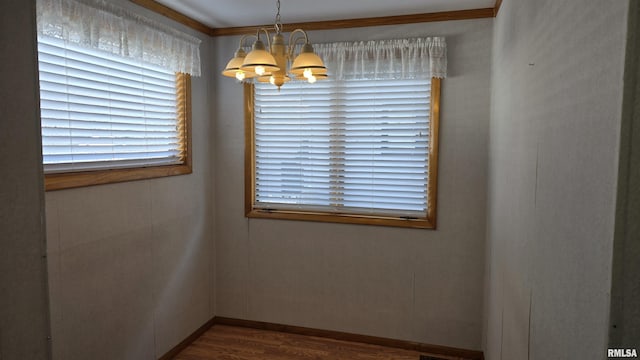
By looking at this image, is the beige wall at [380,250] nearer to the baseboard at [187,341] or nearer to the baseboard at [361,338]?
the baseboard at [361,338]

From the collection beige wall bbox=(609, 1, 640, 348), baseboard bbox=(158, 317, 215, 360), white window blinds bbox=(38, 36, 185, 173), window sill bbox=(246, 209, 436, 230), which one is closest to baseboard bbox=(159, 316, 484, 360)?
baseboard bbox=(158, 317, 215, 360)

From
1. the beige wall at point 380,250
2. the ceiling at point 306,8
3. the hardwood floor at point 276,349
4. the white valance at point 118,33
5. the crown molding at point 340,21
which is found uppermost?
the ceiling at point 306,8

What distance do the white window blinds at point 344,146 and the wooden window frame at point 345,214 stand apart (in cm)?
4

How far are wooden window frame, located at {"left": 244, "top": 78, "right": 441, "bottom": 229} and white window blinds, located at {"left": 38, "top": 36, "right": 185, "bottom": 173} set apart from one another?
1.98ft

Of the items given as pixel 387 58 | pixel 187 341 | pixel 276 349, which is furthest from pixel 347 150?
pixel 187 341

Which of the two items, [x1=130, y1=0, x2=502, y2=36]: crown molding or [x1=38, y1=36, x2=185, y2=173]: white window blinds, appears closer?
[x1=38, y1=36, x2=185, y2=173]: white window blinds

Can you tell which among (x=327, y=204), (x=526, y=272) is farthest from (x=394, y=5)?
A: (x=526, y=272)

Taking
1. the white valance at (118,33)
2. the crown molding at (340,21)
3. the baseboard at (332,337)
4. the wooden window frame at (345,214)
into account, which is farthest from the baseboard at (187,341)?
the crown molding at (340,21)

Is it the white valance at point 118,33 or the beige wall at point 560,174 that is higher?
the white valance at point 118,33

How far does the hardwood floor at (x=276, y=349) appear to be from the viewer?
124 inches

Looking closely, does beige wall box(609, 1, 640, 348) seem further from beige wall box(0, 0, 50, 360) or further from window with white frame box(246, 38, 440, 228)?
window with white frame box(246, 38, 440, 228)

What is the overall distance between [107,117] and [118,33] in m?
0.51

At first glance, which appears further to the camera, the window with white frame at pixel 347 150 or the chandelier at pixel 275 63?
the window with white frame at pixel 347 150

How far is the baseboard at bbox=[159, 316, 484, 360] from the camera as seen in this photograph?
3131mm
